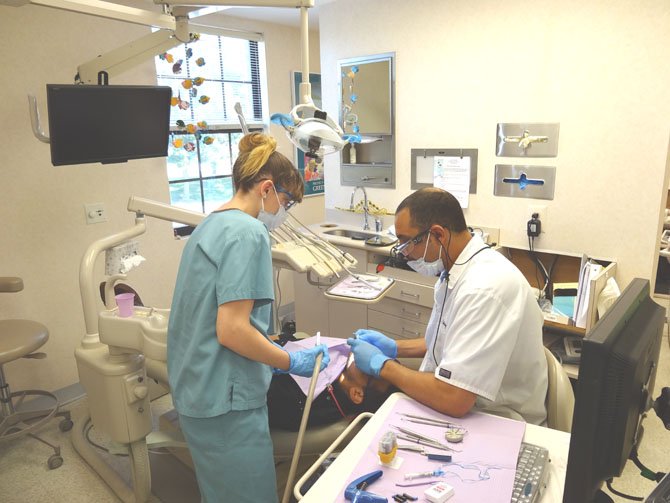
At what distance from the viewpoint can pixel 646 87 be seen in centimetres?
235

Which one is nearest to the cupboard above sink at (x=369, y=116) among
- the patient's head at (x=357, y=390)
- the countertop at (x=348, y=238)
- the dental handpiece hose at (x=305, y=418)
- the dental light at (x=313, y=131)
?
the countertop at (x=348, y=238)

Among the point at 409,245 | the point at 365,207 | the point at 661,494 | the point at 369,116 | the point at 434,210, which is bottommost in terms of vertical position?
the point at 661,494

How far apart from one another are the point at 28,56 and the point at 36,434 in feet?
6.74

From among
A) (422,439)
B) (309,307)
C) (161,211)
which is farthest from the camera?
(309,307)

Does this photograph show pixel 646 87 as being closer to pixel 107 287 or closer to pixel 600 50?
pixel 600 50

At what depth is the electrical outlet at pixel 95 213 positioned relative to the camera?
9.75 ft

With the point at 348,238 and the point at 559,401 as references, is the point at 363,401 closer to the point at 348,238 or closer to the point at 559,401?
the point at 559,401

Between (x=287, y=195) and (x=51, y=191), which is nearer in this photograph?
(x=287, y=195)

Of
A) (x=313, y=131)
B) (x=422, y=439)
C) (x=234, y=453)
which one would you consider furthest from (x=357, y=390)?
(x=313, y=131)

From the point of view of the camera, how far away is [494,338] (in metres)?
1.24

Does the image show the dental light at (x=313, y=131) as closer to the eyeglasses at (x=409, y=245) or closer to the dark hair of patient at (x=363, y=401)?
the eyeglasses at (x=409, y=245)

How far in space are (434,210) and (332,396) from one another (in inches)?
29.9

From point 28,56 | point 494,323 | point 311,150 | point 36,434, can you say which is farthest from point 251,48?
point 494,323

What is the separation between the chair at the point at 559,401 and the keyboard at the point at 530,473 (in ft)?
1.09
